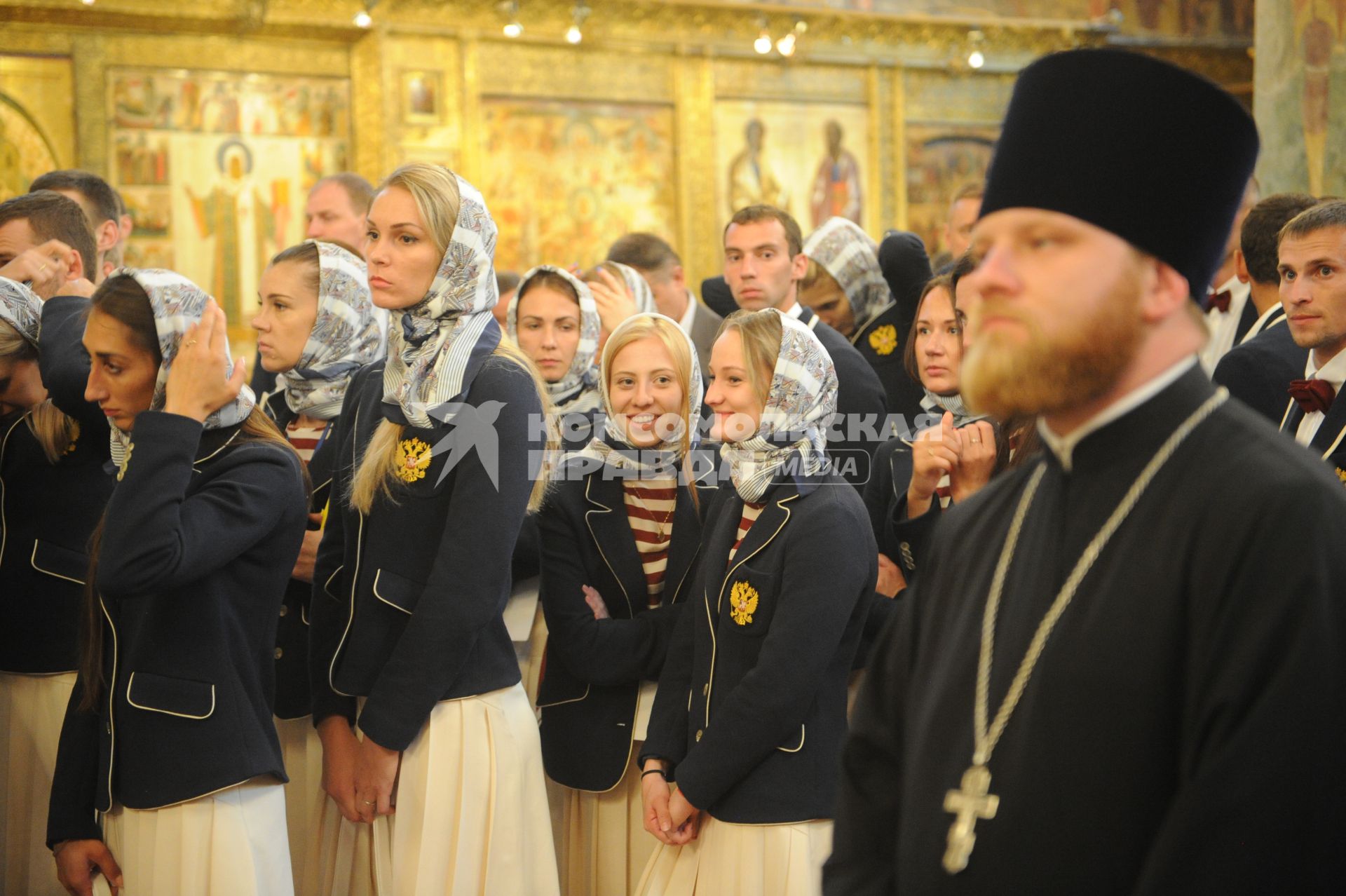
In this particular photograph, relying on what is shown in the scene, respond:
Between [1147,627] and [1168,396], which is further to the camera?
[1168,396]

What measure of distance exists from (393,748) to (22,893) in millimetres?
1823

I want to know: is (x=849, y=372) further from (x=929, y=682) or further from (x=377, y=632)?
(x=929, y=682)

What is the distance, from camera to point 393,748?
320 centimetres

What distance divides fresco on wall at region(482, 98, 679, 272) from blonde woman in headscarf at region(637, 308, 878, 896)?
10.5 metres

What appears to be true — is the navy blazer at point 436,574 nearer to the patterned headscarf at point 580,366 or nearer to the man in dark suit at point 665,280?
the patterned headscarf at point 580,366

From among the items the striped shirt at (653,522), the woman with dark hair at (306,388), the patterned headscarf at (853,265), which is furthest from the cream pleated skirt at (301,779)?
the patterned headscarf at (853,265)

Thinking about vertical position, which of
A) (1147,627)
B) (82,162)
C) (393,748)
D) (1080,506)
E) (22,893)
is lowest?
(22,893)

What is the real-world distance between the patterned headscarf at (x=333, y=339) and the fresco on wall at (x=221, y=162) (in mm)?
9169

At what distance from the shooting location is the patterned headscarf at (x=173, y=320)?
3.00 m

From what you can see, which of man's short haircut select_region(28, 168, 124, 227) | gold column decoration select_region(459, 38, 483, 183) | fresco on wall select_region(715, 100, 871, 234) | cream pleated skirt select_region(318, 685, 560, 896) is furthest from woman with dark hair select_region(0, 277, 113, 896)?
fresco on wall select_region(715, 100, 871, 234)

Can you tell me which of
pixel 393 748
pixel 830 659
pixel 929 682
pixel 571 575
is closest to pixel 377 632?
pixel 393 748

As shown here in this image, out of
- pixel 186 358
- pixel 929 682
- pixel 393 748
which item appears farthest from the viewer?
pixel 393 748

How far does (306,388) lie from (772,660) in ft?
6.50

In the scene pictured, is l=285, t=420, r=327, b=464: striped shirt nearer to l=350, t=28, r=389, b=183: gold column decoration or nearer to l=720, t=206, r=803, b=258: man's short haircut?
l=720, t=206, r=803, b=258: man's short haircut
